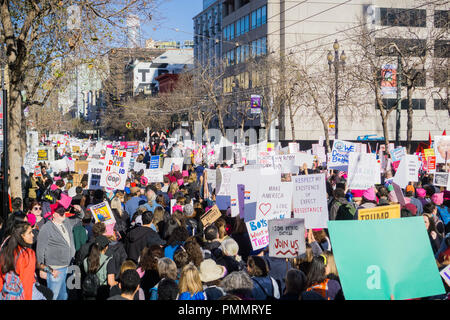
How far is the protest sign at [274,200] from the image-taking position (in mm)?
7914

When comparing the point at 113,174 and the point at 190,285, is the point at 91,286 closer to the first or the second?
the point at 190,285

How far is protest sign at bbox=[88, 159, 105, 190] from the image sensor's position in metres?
13.0

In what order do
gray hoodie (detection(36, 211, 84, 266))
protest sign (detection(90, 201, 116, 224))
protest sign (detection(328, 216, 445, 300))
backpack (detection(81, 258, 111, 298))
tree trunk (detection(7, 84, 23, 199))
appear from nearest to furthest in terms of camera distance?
1. protest sign (detection(328, 216, 445, 300))
2. backpack (detection(81, 258, 111, 298))
3. gray hoodie (detection(36, 211, 84, 266))
4. protest sign (detection(90, 201, 116, 224))
5. tree trunk (detection(7, 84, 23, 199))

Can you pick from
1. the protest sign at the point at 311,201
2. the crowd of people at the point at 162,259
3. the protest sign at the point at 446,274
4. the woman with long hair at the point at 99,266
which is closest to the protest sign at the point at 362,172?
the crowd of people at the point at 162,259

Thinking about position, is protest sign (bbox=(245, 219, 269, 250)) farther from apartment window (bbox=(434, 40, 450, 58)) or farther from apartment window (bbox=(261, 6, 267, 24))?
apartment window (bbox=(261, 6, 267, 24))

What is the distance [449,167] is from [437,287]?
12.6m

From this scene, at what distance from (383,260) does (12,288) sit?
145 inches

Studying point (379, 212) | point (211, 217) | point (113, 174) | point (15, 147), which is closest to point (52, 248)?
point (211, 217)

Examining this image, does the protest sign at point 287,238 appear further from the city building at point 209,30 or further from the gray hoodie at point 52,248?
the city building at point 209,30

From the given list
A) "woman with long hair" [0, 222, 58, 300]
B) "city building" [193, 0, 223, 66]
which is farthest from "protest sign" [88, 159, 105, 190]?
"city building" [193, 0, 223, 66]

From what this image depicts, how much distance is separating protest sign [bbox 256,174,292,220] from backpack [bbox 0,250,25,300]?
3482 millimetres

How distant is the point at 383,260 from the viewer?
4469mm
